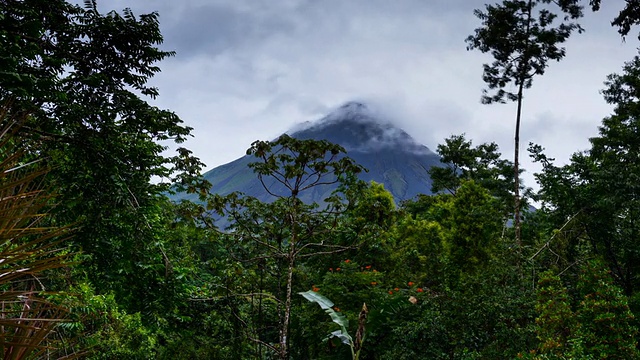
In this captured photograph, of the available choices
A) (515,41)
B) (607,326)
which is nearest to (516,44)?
(515,41)

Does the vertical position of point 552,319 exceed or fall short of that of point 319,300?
it exceeds it

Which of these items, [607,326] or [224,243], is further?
[224,243]

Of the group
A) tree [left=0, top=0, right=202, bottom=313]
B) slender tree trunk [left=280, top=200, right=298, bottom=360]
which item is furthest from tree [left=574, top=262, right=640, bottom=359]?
tree [left=0, top=0, right=202, bottom=313]

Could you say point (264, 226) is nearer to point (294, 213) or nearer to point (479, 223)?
point (294, 213)

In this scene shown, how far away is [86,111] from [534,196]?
16264 mm

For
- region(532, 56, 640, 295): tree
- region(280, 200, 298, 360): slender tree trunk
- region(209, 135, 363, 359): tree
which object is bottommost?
region(280, 200, 298, 360): slender tree trunk

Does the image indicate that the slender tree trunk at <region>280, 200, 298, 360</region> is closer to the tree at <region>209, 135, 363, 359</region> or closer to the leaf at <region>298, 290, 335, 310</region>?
the tree at <region>209, 135, 363, 359</region>

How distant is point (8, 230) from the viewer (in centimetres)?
105

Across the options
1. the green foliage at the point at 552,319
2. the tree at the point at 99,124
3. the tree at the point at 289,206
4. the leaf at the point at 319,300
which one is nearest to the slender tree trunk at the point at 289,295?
the tree at the point at 289,206

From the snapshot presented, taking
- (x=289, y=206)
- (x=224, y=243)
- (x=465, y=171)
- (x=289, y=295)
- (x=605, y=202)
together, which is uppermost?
(x=465, y=171)

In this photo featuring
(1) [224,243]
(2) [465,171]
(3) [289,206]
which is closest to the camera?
(3) [289,206]

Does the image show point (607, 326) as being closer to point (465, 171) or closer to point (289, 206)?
point (289, 206)

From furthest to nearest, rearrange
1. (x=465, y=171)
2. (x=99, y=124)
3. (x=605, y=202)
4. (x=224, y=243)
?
(x=465, y=171), (x=605, y=202), (x=224, y=243), (x=99, y=124)

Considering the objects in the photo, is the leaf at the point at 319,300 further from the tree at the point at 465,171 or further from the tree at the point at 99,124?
the tree at the point at 465,171
